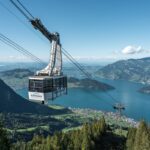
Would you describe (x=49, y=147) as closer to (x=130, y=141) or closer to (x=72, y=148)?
(x=72, y=148)

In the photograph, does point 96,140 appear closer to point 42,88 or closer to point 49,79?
point 49,79

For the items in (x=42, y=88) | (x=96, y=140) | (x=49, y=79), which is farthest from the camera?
(x=96, y=140)

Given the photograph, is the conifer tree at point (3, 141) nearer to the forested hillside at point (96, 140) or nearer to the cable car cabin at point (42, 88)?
the cable car cabin at point (42, 88)

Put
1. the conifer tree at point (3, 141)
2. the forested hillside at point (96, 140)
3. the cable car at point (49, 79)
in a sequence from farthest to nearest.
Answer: the forested hillside at point (96, 140) < the cable car at point (49, 79) < the conifer tree at point (3, 141)

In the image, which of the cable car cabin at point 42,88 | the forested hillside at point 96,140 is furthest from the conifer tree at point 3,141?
the forested hillside at point 96,140

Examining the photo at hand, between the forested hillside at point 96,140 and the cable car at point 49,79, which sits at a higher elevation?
the cable car at point 49,79

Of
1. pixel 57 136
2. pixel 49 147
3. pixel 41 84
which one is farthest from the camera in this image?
pixel 57 136

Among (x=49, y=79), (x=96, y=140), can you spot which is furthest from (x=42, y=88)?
(x=96, y=140)

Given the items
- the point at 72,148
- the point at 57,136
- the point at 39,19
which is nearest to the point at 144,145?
the point at 72,148

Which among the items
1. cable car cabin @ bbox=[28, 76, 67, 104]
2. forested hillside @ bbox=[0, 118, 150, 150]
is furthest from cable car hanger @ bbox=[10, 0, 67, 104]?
forested hillside @ bbox=[0, 118, 150, 150]

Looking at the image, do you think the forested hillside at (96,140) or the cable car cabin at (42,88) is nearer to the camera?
the cable car cabin at (42,88)

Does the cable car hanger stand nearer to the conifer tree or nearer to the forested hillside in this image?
the conifer tree
